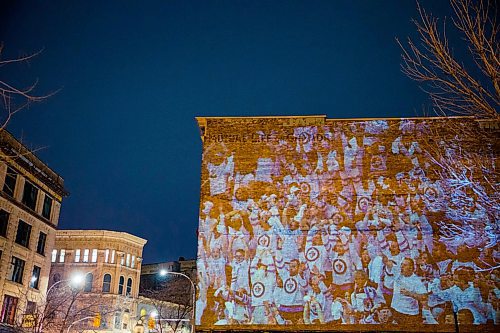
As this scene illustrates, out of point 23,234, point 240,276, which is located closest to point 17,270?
point 23,234

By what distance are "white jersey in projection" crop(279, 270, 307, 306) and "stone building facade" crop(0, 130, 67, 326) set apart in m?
18.5

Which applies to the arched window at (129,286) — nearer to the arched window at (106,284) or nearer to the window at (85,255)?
the arched window at (106,284)

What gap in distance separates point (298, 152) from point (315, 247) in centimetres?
474

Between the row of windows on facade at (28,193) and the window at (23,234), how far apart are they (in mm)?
1422

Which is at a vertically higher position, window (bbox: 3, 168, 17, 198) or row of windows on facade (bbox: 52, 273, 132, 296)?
window (bbox: 3, 168, 17, 198)

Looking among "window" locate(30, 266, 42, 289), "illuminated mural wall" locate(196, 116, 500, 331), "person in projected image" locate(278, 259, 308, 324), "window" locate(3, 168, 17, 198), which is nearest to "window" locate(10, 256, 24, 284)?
"window" locate(30, 266, 42, 289)

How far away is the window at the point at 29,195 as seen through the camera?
127 feet

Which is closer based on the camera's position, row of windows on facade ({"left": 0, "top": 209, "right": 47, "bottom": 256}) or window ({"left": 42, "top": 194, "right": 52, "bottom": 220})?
row of windows on facade ({"left": 0, "top": 209, "right": 47, "bottom": 256})

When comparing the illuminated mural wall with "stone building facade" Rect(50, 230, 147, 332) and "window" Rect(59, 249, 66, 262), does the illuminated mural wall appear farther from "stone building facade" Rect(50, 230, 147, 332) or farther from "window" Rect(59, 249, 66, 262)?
"window" Rect(59, 249, 66, 262)

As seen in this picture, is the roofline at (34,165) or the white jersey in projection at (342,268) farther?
the roofline at (34,165)

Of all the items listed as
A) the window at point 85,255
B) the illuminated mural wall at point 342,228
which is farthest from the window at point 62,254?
the illuminated mural wall at point 342,228

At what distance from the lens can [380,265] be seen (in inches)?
967

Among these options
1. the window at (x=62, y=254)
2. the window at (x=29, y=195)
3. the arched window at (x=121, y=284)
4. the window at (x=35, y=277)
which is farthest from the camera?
the window at (x=62, y=254)

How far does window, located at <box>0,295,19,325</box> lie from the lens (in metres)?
35.2
